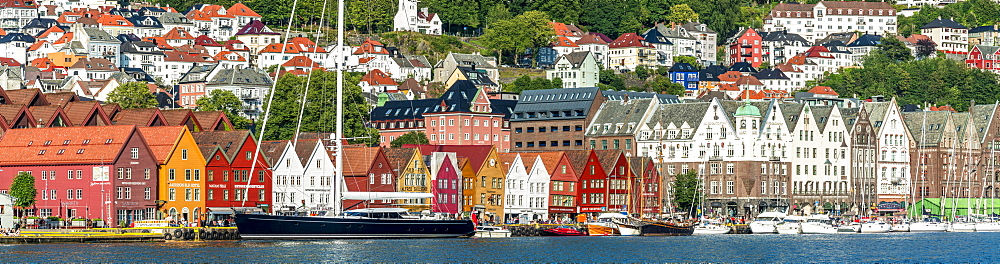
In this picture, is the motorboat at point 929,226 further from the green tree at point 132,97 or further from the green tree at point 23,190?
the green tree at point 132,97

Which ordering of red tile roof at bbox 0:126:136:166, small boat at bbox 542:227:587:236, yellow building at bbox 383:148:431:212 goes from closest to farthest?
red tile roof at bbox 0:126:136:166 < small boat at bbox 542:227:587:236 < yellow building at bbox 383:148:431:212

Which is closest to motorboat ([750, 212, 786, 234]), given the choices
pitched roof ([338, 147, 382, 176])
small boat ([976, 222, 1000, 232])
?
small boat ([976, 222, 1000, 232])

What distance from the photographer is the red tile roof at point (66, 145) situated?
116 m

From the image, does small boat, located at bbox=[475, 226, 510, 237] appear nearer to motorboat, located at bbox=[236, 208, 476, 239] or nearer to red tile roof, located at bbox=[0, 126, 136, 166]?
motorboat, located at bbox=[236, 208, 476, 239]

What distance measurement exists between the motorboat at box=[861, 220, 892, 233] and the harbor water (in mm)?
19131

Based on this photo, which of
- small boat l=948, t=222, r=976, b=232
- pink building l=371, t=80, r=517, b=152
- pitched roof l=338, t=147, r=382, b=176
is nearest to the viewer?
pitched roof l=338, t=147, r=382, b=176

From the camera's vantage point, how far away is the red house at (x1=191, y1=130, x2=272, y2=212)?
12169 centimetres

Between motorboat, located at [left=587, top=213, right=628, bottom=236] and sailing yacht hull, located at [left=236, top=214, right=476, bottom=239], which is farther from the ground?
sailing yacht hull, located at [left=236, top=214, right=476, bottom=239]

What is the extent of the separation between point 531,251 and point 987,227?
65.2 metres

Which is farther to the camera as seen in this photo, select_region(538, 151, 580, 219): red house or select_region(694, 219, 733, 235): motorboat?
select_region(538, 151, 580, 219): red house

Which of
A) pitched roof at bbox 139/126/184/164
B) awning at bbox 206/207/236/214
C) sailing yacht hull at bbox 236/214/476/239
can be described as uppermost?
pitched roof at bbox 139/126/184/164

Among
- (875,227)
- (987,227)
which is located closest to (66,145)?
(875,227)

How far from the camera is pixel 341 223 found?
105688mm

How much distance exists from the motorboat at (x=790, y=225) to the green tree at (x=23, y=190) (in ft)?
200
